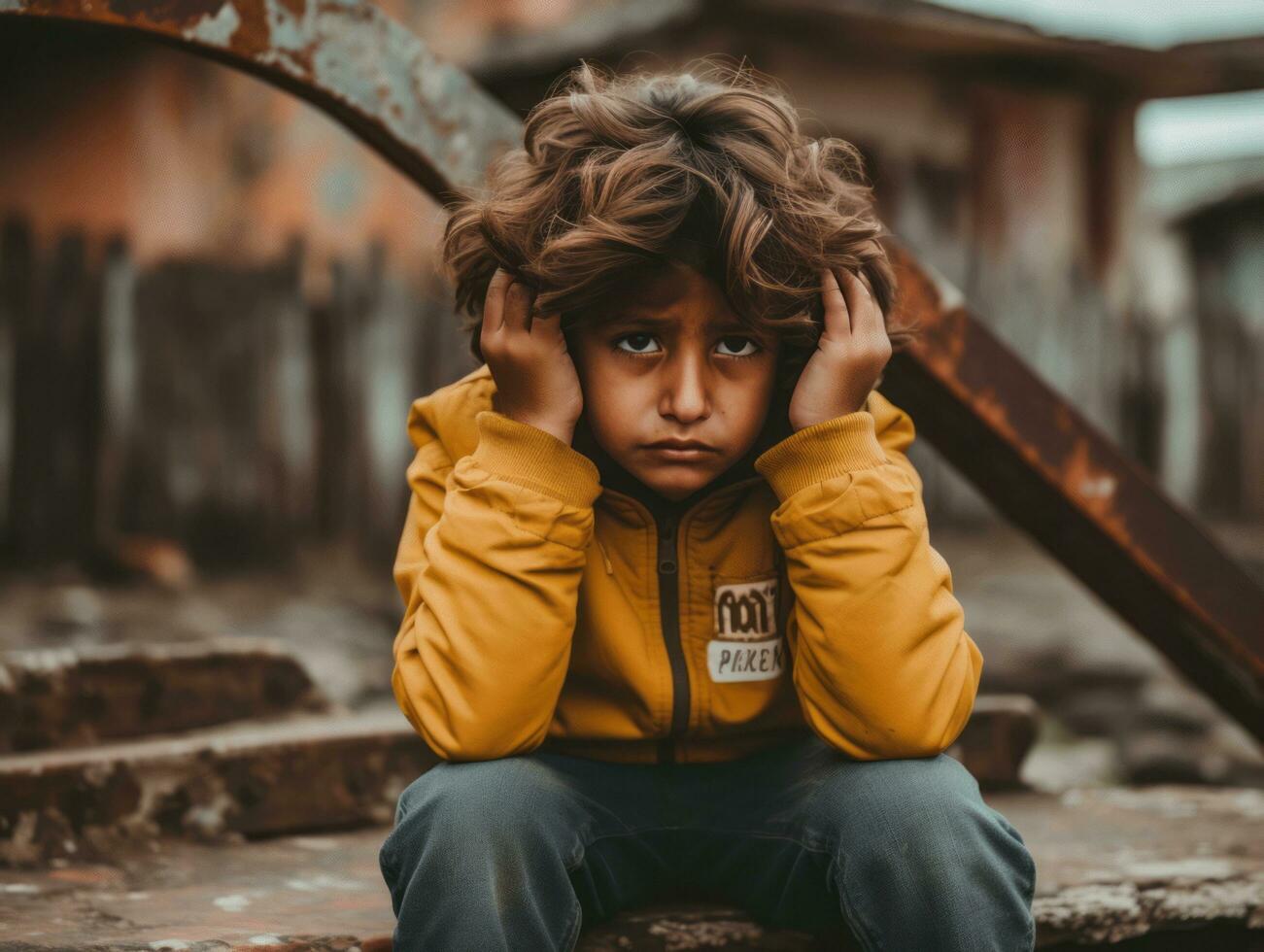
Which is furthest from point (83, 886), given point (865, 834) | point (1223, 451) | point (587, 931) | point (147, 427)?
point (1223, 451)

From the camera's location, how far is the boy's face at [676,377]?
5.44ft

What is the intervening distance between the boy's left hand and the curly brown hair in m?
0.03

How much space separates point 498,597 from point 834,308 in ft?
1.91

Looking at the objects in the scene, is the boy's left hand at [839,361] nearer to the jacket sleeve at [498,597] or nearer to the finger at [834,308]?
the finger at [834,308]

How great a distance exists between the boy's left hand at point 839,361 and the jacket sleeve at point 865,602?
3 centimetres

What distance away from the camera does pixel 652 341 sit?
1699 mm

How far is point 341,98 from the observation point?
181cm

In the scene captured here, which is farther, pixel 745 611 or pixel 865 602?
pixel 745 611

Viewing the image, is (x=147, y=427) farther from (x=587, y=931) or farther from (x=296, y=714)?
(x=587, y=931)

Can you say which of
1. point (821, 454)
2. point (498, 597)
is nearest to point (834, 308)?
point (821, 454)

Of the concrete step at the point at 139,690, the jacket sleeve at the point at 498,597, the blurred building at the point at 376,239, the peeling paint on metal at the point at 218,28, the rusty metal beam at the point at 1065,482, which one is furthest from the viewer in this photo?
the blurred building at the point at 376,239

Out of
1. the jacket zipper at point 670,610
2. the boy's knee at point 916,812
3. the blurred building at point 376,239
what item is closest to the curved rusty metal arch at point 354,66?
the jacket zipper at point 670,610

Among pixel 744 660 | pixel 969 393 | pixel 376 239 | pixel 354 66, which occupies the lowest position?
pixel 744 660

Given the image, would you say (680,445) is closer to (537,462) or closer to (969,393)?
(537,462)
